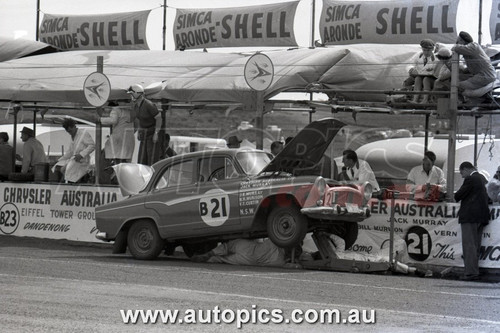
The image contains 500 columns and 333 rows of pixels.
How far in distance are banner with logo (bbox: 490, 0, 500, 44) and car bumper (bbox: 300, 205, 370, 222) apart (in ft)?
18.9

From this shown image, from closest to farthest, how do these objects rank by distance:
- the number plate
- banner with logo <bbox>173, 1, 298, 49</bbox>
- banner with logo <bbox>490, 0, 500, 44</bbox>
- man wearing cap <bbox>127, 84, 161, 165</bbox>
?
the number plate, man wearing cap <bbox>127, 84, 161, 165</bbox>, banner with logo <bbox>490, 0, 500, 44</bbox>, banner with logo <bbox>173, 1, 298, 49</bbox>

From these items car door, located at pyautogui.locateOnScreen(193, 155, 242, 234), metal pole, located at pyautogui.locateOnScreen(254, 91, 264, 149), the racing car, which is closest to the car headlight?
the racing car

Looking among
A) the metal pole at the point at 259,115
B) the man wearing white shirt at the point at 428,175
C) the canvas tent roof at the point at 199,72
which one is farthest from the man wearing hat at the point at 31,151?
the man wearing white shirt at the point at 428,175

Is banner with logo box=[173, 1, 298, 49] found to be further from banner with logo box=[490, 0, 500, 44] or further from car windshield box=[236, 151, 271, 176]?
car windshield box=[236, 151, 271, 176]

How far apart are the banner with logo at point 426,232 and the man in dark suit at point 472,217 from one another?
0.24 metres

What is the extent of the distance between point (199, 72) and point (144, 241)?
4.94 meters

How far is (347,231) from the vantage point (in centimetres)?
1773

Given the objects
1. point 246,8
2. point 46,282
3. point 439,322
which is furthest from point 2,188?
point 439,322

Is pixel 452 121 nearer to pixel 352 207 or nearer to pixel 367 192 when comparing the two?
pixel 367 192

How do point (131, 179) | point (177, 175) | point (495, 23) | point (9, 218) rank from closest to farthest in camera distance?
point (177, 175) → point (131, 179) → point (495, 23) → point (9, 218)

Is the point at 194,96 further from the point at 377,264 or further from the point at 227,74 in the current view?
the point at 377,264

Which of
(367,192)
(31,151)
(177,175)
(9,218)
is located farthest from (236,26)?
(367,192)

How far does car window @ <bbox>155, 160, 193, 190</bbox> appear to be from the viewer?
60.5 feet

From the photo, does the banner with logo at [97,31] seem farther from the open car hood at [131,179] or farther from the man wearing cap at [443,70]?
the man wearing cap at [443,70]
